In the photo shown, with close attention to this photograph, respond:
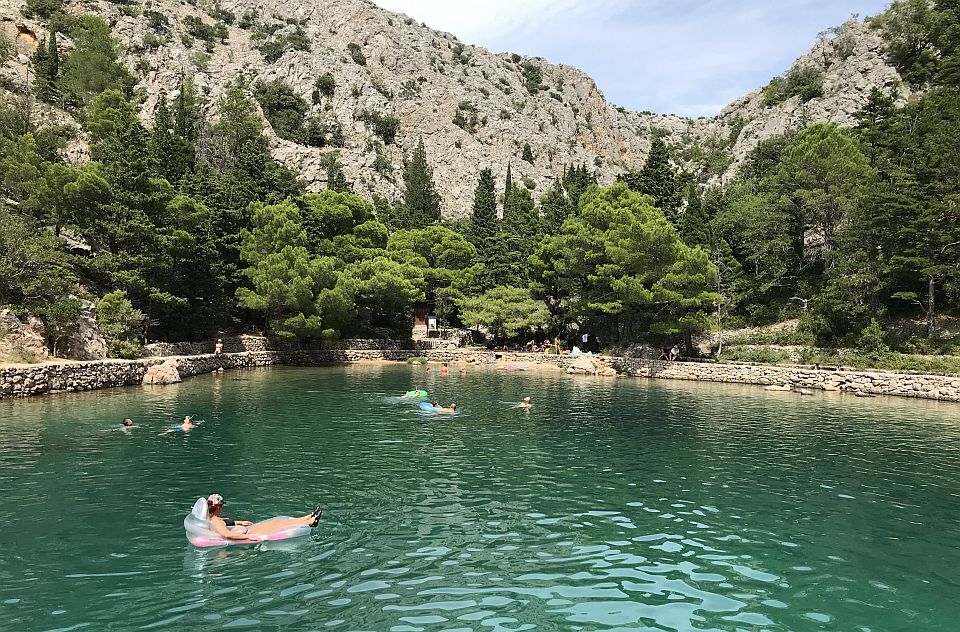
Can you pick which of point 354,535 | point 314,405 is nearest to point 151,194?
point 314,405

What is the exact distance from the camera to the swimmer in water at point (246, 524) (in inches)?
399

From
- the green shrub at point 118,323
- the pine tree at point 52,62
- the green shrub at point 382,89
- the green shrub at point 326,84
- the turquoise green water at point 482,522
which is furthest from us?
the green shrub at point 382,89

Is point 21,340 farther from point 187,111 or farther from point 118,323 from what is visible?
point 187,111

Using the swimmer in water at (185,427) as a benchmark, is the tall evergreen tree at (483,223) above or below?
above

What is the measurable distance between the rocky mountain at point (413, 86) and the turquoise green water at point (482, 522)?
84.1 meters

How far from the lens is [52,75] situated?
77.0m

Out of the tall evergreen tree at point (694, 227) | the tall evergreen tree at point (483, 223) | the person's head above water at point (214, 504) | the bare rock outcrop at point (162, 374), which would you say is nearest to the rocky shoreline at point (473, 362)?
the bare rock outcrop at point (162, 374)

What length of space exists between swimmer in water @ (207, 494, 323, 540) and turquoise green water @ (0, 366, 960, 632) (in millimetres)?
335

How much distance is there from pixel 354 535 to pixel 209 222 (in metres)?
40.8

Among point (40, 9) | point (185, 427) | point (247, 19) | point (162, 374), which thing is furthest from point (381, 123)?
point (185, 427)

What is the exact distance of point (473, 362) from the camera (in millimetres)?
52250

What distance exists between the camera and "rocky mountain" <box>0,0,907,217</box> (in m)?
103

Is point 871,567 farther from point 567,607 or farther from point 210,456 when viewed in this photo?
point 210,456

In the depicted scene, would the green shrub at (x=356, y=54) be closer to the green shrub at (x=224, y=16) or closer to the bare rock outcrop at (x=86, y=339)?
the green shrub at (x=224, y=16)
